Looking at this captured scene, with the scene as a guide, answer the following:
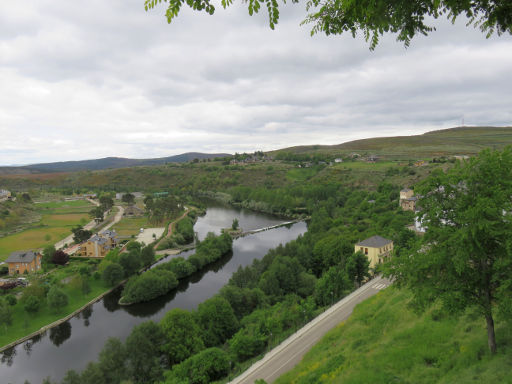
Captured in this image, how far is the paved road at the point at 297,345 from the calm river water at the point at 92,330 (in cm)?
1091

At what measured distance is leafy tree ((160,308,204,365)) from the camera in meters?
16.4

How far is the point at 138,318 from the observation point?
22812mm

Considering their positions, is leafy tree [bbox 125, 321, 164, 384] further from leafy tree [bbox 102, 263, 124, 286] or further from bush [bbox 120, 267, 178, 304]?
leafy tree [bbox 102, 263, 124, 286]

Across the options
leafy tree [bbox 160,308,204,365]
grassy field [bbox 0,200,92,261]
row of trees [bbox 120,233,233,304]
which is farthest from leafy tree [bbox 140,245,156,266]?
leafy tree [bbox 160,308,204,365]

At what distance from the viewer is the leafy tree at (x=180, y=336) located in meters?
16.4

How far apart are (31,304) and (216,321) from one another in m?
13.8

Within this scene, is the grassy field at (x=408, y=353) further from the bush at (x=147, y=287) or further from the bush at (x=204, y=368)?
the bush at (x=147, y=287)

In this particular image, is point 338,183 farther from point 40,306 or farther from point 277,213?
point 40,306

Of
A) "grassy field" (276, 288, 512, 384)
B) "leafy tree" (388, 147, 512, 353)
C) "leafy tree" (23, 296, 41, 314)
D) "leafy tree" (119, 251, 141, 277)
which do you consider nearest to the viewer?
"leafy tree" (388, 147, 512, 353)

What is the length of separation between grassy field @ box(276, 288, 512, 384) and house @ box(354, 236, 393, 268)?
13.0 meters

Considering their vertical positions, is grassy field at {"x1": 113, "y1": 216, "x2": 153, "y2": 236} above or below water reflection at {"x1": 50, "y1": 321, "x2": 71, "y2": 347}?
above

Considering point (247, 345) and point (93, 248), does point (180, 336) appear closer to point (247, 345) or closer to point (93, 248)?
point (247, 345)

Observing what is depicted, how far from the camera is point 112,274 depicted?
27.3 meters

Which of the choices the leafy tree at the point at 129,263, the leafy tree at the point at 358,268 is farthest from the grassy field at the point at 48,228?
the leafy tree at the point at 358,268
